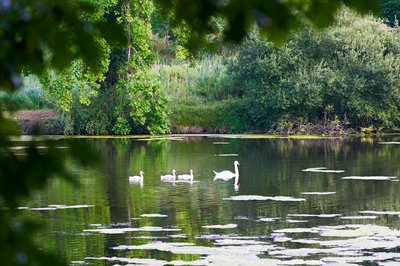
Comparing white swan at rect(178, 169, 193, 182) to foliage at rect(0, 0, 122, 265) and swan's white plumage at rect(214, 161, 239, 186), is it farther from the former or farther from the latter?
foliage at rect(0, 0, 122, 265)

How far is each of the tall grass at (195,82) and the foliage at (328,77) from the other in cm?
204

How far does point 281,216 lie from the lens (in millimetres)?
15211

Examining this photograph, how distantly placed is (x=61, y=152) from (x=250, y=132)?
3434cm

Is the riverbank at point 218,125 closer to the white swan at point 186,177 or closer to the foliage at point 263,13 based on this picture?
the white swan at point 186,177

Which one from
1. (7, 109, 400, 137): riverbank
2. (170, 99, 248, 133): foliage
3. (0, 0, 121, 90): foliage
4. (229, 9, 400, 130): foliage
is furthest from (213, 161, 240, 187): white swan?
(0, 0, 121, 90): foliage

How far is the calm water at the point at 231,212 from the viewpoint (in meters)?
12.0

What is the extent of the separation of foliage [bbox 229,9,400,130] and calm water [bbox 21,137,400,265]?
831cm

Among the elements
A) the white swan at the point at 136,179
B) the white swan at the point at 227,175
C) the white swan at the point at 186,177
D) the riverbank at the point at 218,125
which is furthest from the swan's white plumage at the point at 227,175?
the riverbank at the point at 218,125

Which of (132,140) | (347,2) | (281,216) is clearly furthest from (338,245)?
(132,140)

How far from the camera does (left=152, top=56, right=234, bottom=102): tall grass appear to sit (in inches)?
1502

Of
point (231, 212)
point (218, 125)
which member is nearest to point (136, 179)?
point (231, 212)

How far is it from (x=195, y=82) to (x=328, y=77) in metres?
6.03

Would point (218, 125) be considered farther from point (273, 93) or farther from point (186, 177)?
point (186, 177)

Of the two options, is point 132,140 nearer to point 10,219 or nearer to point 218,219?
point 218,219
